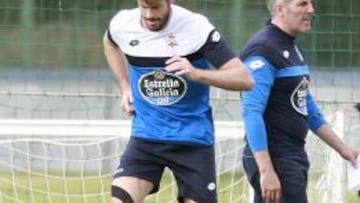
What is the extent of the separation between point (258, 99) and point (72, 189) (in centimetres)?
485

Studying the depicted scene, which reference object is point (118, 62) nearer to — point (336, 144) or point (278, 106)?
point (278, 106)

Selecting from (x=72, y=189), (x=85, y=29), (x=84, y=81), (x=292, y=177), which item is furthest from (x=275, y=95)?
(x=72, y=189)

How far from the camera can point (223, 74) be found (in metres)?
6.50

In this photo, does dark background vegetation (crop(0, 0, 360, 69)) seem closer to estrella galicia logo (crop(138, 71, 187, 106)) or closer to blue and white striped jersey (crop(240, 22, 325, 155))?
blue and white striped jersey (crop(240, 22, 325, 155))

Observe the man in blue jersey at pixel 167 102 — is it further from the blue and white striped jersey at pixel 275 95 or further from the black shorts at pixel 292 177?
the black shorts at pixel 292 177

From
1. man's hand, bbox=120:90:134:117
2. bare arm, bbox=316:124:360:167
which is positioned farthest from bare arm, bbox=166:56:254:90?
bare arm, bbox=316:124:360:167

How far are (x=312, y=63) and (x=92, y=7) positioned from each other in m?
1.89

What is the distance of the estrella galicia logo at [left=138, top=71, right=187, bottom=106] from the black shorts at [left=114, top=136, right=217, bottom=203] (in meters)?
0.24

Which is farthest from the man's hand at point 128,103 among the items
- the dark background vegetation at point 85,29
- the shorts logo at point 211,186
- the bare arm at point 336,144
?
the dark background vegetation at point 85,29

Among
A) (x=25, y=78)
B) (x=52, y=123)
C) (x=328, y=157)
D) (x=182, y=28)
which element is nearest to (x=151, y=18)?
(x=182, y=28)

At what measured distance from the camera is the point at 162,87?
22.1 feet

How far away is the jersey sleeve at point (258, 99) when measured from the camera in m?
6.67

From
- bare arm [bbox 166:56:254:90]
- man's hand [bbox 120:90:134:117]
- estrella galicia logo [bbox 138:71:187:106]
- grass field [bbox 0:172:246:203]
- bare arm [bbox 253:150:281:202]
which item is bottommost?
grass field [bbox 0:172:246:203]

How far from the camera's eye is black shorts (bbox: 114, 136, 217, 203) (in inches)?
270
